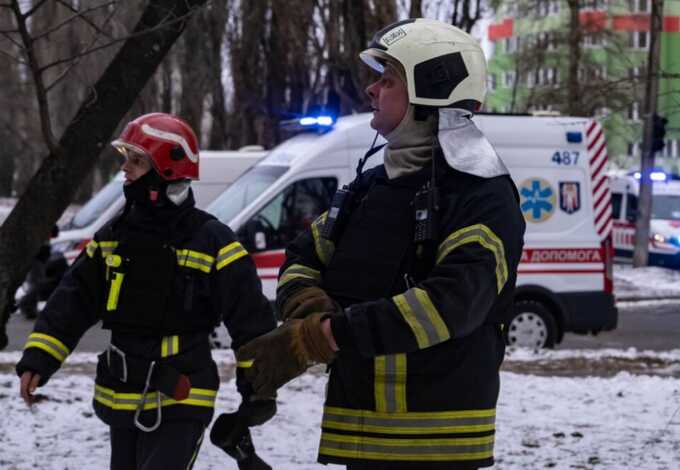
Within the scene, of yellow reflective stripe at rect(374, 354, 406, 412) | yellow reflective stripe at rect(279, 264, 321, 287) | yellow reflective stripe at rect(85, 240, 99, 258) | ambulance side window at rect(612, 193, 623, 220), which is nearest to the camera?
yellow reflective stripe at rect(374, 354, 406, 412)

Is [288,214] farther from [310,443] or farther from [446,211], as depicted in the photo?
[446,211]

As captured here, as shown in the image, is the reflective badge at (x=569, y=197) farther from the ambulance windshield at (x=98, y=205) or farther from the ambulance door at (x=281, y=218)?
the ambulance windshield at (x=98, y=205)

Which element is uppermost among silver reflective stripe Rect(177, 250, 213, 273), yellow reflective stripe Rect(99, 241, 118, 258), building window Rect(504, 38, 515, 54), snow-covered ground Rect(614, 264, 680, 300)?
building window Rect(504, 38, 515, 54)

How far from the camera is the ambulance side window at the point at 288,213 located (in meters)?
11.5

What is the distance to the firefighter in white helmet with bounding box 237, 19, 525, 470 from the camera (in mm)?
3037

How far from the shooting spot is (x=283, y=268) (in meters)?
3.50

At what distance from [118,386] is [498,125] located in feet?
27.1

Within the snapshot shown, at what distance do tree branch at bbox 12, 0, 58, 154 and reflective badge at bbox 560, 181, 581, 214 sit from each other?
645cm

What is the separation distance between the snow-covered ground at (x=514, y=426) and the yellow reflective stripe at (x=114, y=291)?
7.48ft

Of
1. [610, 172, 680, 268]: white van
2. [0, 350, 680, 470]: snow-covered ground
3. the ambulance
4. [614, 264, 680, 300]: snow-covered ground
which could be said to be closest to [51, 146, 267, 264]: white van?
the ambulance

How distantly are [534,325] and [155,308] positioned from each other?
825 centimetres

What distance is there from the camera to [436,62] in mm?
3275

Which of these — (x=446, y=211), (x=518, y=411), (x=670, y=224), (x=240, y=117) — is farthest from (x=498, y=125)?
(x=240, y=117)

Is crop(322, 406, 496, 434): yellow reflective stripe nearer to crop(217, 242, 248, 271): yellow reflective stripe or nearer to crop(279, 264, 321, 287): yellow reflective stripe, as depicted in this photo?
crop(279, 264, 321, 287): yellow reflective stripe
